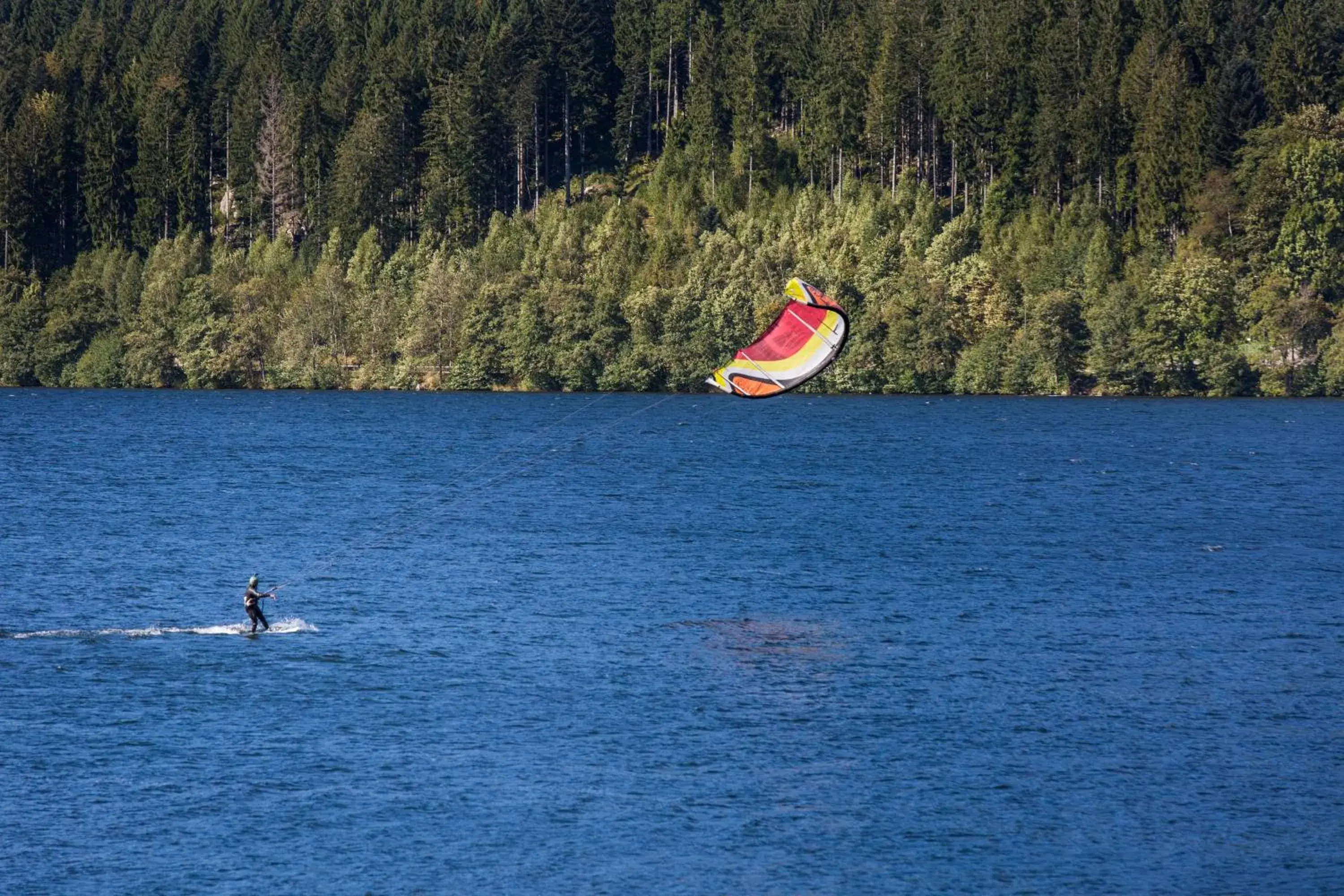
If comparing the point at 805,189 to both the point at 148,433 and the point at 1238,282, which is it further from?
the point at 148,433

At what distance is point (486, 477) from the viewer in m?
102

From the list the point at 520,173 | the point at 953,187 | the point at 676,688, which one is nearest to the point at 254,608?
the point at 676,688

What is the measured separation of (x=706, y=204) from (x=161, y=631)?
120733 mm

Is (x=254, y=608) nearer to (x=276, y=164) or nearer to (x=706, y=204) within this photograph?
(x=706, y=204)

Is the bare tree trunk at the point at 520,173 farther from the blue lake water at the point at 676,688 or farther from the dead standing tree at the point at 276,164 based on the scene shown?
the blue lake water at the point at 676,688

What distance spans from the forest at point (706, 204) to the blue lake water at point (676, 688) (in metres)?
46.6

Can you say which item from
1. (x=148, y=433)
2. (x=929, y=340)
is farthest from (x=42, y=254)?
(x=929, y=340)

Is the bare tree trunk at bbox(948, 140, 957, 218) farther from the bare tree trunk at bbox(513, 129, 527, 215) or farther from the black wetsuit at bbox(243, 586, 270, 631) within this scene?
the black wetsuit at bbox(243, 586, 270, 631)

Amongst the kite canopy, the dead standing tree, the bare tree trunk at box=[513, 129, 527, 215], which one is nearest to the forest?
the dead standing tree

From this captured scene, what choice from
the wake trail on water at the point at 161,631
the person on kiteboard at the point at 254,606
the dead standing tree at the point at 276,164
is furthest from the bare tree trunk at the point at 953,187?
the person on kiteboard at the point at 254,606

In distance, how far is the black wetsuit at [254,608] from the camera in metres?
51.4

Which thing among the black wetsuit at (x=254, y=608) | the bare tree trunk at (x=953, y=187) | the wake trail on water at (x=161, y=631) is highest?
the bare tree trunk at (x=953, y=187)

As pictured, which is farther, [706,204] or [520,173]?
[520,173]

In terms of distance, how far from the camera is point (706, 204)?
169 m
